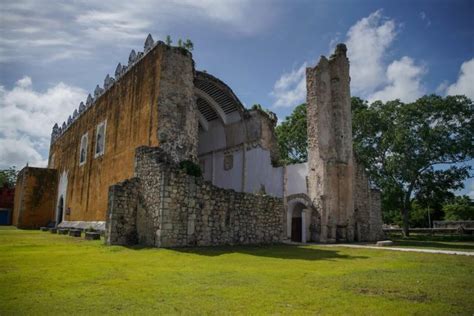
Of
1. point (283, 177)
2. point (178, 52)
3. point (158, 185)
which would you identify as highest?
point (178, 52)

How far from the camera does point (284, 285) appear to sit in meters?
5.16

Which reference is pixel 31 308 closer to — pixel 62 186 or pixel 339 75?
pixel 339 75

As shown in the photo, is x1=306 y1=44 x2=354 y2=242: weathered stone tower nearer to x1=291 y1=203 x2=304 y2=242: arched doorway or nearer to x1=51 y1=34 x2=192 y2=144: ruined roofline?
x1=291 y1=203 x2=304 y2=242: arched doorway

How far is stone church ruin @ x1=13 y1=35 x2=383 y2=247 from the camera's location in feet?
37.1

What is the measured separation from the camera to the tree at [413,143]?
77.4ft

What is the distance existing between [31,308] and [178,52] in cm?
1360

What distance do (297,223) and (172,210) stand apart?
9585 mm

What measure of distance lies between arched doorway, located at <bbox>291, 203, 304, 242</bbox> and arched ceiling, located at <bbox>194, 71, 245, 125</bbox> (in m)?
7.96

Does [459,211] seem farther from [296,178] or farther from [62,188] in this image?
[62,188]

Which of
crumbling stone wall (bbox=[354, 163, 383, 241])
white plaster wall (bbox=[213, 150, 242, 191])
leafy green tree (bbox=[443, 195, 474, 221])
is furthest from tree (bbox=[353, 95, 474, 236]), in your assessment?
leafy green tree (bbox=[443, 195, 474, 221])

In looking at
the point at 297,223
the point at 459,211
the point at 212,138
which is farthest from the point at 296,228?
the point at 459,211

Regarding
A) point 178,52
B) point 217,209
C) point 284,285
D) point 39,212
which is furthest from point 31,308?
point 39,212

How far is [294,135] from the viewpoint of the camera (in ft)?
101

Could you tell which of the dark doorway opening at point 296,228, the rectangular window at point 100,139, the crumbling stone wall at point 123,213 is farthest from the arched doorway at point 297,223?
the rectangular window at point 100,139
